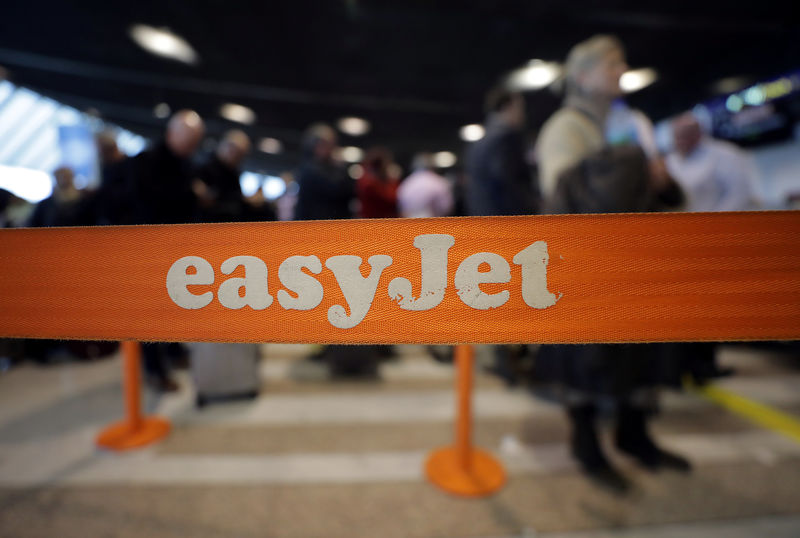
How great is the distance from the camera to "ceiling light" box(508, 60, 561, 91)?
233 inches

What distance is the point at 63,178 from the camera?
2.70m

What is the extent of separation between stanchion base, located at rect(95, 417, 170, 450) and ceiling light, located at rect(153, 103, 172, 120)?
8.95 metres

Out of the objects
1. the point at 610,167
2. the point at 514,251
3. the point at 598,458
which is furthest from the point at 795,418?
the point at 514,251

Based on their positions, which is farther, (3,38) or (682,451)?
(3,38)

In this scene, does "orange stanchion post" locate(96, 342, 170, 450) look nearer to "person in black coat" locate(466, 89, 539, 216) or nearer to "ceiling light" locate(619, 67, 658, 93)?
"person in black coat" locate(466, 89, 539, 216)

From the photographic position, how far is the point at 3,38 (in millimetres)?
5090

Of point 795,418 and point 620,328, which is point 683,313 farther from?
point 795,418

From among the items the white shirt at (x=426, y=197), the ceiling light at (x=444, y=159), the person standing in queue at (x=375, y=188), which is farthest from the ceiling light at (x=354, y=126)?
the person standing in queue at (x=375, y=188)

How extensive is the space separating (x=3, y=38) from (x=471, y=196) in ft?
24.5

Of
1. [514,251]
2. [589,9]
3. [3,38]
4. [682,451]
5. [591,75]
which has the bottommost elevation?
[682,451]

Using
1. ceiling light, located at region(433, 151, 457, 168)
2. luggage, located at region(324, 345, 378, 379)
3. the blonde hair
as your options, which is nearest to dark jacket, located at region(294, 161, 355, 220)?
luggage, located at region(324, 345, 378, 379)

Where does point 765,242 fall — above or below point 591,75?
below

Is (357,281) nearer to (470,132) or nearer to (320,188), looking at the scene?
(320,188)

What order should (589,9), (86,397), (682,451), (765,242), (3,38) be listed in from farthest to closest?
(3,38) < (589,9) < (86,397) < (682,451) < (765,242)
